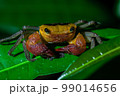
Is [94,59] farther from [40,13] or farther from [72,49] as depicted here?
[40,13]

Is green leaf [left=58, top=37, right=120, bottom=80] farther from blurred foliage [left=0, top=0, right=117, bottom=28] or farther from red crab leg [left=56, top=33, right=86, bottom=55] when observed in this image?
blurred foliage [left=0, top=0, right=117, bottom=28]

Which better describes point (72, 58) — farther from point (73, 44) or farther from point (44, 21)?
point (44, 21)

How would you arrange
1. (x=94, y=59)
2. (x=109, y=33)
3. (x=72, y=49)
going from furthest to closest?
(x=109, y=33)
(x=72, y=49)
(x=94, y=59)

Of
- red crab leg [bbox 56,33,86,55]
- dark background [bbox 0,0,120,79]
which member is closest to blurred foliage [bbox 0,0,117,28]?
dark background [bbox 0,0,120,79]

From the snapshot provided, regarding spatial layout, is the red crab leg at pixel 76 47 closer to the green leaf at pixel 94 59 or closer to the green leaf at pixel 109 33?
the green leaf at pixel 109 33

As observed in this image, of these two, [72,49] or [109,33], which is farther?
[109,33]

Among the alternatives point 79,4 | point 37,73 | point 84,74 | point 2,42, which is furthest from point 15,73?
point 79,4

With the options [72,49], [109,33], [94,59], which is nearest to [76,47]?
[72,49]
